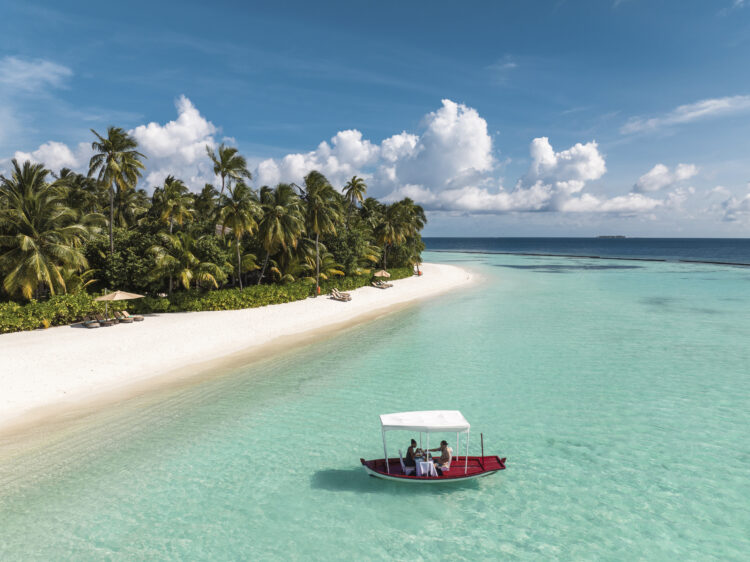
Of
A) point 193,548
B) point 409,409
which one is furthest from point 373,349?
point 193,548

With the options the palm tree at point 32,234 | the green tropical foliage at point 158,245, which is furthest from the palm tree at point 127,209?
the palm tree at point 32,234

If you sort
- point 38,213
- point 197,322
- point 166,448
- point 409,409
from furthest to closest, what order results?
point 197,322, point 38,213, point 409,409, point 166,448

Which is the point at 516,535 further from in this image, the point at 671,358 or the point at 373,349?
the point at 671,358

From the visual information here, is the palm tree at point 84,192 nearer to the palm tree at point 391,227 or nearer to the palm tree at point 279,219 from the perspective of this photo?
the palm tree at point 279,219

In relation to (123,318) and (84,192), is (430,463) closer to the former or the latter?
(123,318)

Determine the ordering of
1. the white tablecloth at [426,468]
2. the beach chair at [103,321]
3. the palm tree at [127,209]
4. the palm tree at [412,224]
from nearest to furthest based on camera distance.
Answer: the white tablecloth at [426,468], the beach chair at [103,321], the palm tree at [127,209], the palm tree at [412,224]

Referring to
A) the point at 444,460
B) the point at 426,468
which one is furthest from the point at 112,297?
the point at 444,460
